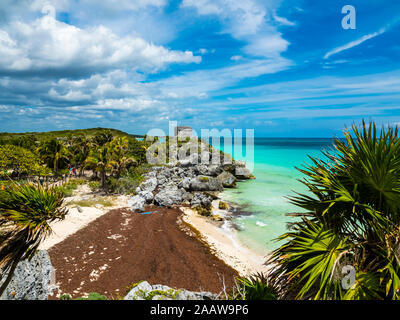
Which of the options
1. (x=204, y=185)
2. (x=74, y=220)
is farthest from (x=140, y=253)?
(x=204, y=185)

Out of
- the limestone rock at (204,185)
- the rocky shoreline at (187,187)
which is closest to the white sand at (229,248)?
the rocky shoreline at (187,187)

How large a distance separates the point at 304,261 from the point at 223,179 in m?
29.0

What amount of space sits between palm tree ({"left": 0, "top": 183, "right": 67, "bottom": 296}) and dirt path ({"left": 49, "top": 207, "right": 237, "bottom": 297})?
14.0ft

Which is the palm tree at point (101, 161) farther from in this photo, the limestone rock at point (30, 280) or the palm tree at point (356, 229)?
the palm tree at point (356, 229)

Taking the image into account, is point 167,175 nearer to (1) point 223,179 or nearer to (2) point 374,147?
(1) point 223,179

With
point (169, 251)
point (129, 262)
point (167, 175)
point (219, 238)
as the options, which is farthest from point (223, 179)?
point (129, 262)

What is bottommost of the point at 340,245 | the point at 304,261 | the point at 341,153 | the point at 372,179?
the point at 304,261

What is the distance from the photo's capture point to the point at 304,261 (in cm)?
362

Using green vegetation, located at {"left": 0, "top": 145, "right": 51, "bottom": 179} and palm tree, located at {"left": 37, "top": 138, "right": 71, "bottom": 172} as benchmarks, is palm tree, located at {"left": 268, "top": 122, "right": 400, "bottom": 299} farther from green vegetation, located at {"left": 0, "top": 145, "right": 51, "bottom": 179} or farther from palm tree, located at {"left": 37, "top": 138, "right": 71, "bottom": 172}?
palm tree, located at {"left": 37, "top": 138, "right": 71, "bottom": 172}

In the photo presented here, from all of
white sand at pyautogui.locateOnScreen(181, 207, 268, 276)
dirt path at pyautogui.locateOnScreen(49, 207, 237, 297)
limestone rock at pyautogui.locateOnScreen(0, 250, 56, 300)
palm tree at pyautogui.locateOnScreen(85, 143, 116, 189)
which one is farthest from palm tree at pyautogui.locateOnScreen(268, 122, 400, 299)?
palm tree at pyautogui.locateOnScreen(85, 143, 116, 189)

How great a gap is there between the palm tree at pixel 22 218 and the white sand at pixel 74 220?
197 inches

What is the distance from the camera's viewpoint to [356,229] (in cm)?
365

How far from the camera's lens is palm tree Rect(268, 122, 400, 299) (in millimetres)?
3162

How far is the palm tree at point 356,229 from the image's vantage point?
3.16 meters
